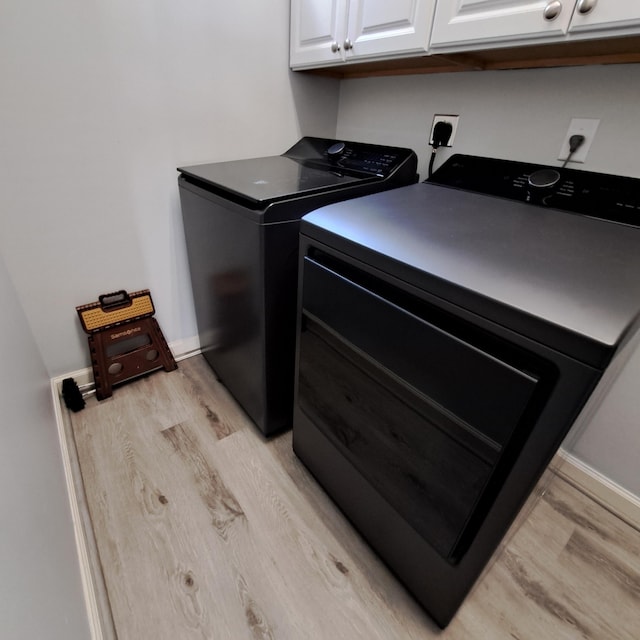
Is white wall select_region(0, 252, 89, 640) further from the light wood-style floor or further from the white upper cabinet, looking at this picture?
the white upper cabinet

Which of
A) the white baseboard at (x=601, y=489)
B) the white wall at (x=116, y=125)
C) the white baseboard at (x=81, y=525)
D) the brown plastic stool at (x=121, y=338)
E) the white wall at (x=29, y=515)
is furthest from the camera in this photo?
the brown plastic stool at (x=121, y=338)

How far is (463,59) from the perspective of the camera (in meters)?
1.06

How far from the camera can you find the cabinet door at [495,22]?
2.51ft

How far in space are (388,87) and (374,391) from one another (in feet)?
4.37

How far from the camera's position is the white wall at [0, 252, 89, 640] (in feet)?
1.66

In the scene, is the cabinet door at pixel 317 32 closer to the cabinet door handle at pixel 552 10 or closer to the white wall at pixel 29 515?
the cabinet door handle at pixel 552 10

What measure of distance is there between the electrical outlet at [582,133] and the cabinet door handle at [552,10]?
0.35 metres

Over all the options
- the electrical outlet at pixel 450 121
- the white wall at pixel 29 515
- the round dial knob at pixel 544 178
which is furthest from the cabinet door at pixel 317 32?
the white wall at pixel 29 515

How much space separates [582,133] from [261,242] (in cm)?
99

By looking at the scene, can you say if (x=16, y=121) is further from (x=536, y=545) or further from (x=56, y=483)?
(x=536, y=545)

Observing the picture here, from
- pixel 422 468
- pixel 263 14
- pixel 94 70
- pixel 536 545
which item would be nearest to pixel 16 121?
pixel 94 70

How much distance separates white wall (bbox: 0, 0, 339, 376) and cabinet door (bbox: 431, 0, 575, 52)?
82cm

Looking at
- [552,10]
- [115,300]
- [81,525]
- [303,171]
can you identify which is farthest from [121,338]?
[552,10]

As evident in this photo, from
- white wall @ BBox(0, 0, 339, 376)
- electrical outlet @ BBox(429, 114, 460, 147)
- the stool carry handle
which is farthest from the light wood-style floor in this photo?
electrical outlet @ BBox(429, 114, 460, 147)
